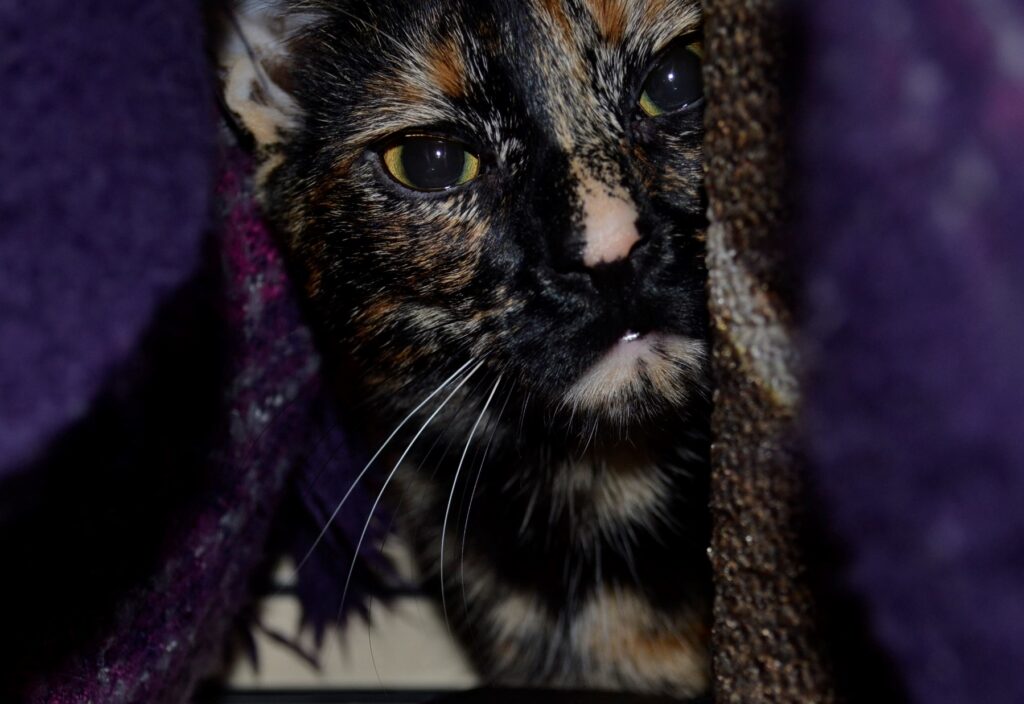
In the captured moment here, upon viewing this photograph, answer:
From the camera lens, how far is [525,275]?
84 centimetres

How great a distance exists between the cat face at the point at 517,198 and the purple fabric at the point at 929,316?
37 cm

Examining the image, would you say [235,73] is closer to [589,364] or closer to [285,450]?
[285,450]

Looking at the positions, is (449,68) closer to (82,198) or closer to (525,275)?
(525,275)

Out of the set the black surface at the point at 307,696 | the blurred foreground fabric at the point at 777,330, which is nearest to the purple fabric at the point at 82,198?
the blurred foreground fabric at the point at 777,330

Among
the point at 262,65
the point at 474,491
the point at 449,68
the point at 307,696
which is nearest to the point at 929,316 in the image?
the point at 449,68

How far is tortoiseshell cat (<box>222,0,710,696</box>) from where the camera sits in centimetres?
83

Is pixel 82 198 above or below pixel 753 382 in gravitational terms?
above

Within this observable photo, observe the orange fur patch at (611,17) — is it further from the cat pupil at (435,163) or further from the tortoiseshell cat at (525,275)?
the cat pupil at (435,163)

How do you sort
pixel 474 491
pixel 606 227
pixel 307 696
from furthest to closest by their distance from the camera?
pixel 307 696 → pixel 474 491 → pixel 606 227

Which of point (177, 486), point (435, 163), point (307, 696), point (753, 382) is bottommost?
point (307, 696)

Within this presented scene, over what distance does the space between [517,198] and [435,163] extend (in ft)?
0.37

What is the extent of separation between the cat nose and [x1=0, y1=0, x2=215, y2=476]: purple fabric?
31 centimetres

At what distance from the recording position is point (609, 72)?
0.89 m

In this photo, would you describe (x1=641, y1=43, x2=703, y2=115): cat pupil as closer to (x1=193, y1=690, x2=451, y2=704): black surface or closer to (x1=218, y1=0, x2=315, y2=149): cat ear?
(x1=218, y1=0, x2=315, y2=149): cat ear
